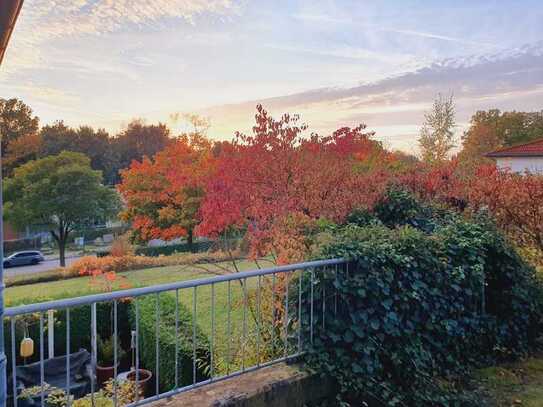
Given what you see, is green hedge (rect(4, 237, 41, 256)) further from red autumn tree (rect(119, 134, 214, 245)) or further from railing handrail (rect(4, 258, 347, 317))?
railing handrail (rect(4, 258, 347, 317))

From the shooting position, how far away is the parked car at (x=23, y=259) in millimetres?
22109

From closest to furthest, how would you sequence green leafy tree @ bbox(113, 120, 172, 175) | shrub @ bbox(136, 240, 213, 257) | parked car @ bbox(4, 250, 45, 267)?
shrub @ bbox(136, 240, 213, 257)
parked car @ bbox(4, 250, 45, 267)
green leafy tree @ bbox(113, 120, 172, 175)

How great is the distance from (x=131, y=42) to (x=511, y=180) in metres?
7.78

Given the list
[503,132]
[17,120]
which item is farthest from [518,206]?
[17,120]

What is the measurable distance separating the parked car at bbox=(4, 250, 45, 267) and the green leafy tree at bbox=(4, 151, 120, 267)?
3564 millimetres

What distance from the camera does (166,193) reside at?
55.9ft

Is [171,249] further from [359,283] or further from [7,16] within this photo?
[7,16]

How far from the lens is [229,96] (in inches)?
471

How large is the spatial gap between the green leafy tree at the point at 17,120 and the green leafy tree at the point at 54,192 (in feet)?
42.7

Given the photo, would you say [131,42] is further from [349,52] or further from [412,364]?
[412,364]

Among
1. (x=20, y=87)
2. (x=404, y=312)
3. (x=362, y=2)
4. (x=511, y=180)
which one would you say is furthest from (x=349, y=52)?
(x=20, y=87)

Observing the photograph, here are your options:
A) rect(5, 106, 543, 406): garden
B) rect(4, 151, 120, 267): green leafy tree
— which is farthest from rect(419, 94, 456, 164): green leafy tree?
rect(4, 151, 120, 267): green leafy tree

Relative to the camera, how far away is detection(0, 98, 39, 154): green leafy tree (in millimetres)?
30516

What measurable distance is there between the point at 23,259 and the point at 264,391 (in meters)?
24.8
